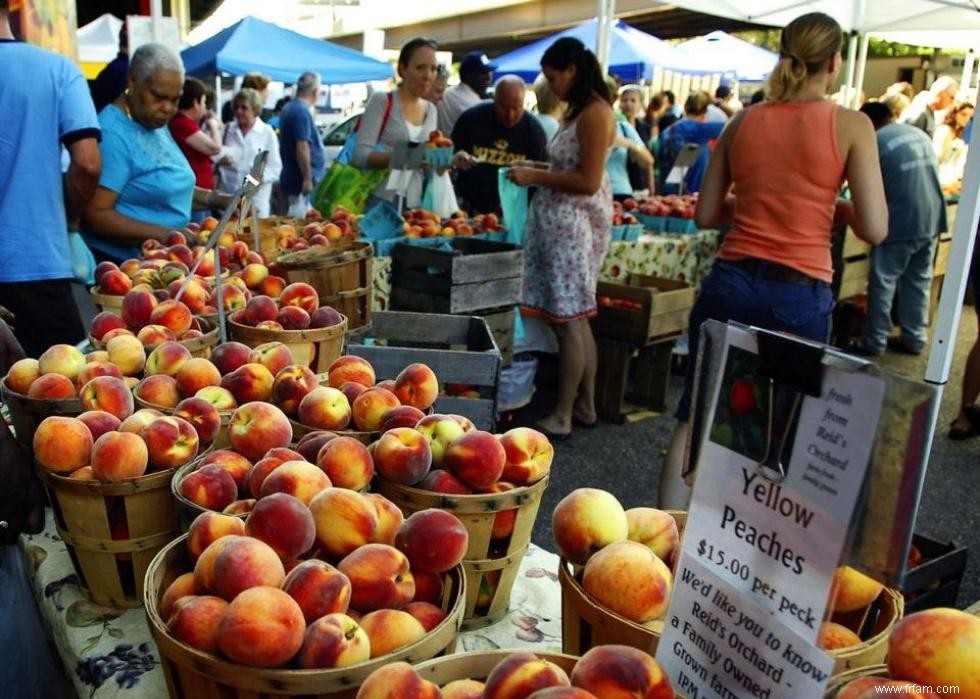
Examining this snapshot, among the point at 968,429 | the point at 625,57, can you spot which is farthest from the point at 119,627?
the point at 625,57

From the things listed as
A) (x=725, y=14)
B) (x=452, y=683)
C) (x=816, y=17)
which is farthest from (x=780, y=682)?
(x=725, y=14)

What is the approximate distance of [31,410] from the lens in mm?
1686

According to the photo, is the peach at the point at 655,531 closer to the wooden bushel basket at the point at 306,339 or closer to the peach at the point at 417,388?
the peach at the point at 417,388

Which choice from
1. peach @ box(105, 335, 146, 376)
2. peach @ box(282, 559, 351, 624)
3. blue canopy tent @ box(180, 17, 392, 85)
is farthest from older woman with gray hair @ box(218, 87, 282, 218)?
peach @ box(282, 559, 351, 624)

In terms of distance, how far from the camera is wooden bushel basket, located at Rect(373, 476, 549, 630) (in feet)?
4.31

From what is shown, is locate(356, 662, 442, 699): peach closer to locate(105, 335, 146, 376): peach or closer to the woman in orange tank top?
locate(105, 335, 146, 376): peach

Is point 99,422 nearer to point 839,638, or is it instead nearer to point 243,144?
point 839,638

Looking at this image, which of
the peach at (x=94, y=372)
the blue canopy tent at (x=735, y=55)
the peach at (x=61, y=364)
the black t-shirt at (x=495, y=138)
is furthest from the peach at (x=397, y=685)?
the blue canopy tent at (x=735, y=55)

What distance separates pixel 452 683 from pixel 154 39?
510cm

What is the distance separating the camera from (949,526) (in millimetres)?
3717

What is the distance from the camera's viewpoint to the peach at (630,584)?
1068 millimetres

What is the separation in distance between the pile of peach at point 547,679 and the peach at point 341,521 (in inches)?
12.7

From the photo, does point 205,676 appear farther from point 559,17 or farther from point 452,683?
point 559,17

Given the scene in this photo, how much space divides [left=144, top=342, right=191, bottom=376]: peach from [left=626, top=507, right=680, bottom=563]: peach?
44.0 inches
